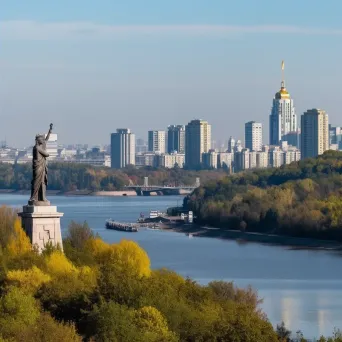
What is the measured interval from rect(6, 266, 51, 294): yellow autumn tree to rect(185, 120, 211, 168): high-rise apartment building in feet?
330

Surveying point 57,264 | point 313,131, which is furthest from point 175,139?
point 57,264

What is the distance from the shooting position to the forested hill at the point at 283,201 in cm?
3994

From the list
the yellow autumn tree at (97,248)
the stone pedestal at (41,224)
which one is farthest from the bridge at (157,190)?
the stone pedestal at (41,224)

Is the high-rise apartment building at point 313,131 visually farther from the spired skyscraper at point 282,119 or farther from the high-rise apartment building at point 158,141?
the high-rise apartment building at point 158,141

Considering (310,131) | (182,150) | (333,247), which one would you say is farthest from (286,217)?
(182,150)

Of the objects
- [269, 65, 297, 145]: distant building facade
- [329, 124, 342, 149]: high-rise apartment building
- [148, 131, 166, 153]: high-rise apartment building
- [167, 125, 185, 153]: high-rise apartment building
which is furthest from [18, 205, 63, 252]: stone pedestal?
[148, 131, 166, 153]: high-rise apartment building

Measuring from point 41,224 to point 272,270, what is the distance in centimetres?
1652

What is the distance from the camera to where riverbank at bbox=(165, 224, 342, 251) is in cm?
3732

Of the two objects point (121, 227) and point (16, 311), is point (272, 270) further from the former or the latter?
point (16, 311)

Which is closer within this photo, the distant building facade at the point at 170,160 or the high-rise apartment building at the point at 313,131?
the high-rise apartment building at the point at 313,131

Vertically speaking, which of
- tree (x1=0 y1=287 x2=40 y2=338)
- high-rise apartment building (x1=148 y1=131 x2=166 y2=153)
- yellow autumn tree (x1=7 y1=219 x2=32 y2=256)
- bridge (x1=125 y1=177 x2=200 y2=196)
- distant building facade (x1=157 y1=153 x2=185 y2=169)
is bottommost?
tree (x1=0 y1=287 x2=40 y2=338)

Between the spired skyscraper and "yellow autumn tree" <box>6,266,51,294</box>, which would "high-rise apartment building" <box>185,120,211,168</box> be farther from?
"yellow autumn tree" <box>6,266,51,294</box>

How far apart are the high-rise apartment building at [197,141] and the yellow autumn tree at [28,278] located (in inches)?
3955

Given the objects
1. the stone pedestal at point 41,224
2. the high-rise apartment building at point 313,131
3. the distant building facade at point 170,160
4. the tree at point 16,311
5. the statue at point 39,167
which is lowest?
the tree at point 16,311
